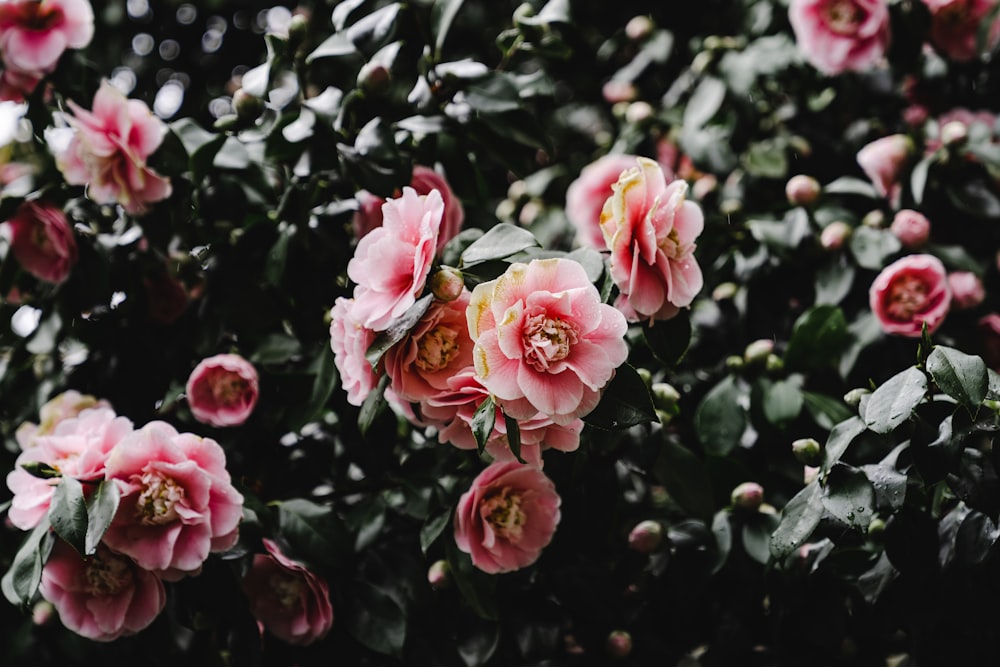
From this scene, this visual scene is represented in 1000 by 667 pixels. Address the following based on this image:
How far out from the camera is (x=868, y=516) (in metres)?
0.73

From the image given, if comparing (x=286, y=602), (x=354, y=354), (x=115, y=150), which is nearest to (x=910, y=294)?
(x=354, y=354)

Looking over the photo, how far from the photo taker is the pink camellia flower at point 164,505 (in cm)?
78

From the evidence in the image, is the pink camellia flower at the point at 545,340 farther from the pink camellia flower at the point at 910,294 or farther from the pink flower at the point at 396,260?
the pink camellia flower at the point at 910,294

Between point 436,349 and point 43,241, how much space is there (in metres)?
0.63

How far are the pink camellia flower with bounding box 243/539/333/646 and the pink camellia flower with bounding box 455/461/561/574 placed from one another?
17cm

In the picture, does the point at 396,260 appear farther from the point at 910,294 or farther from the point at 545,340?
the point at 910,294

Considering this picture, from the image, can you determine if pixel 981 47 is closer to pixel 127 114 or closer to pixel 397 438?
pixel 397 438

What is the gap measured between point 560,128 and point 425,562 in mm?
1142

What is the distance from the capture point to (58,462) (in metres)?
0.82

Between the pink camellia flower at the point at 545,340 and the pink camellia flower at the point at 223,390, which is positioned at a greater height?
the pink camellia flower at the point at 545,340

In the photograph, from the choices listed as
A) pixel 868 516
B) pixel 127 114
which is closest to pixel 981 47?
pixel 868 516

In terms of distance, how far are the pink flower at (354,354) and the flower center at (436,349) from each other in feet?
0.14

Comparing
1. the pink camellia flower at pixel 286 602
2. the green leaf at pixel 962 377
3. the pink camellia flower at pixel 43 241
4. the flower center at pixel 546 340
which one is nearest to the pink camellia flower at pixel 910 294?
the green leaf at pixel 962 377

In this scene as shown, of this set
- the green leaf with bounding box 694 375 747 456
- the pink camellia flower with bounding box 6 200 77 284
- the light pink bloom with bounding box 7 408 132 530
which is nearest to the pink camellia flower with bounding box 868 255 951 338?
the green leaf with bounding box 694 375 747 456
